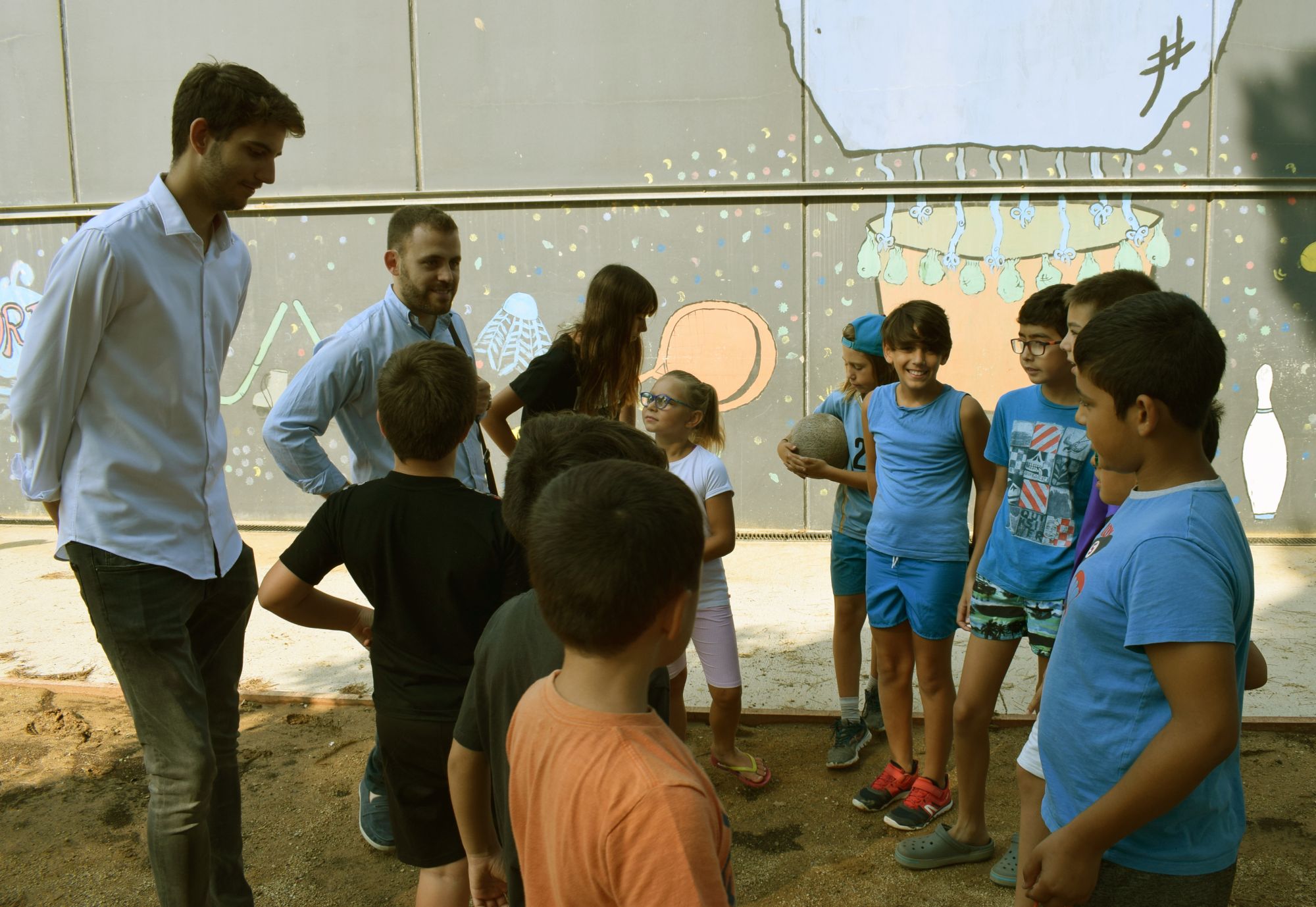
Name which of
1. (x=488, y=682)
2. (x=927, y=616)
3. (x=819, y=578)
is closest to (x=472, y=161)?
(x=819, y=578)

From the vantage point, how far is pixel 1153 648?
156cm

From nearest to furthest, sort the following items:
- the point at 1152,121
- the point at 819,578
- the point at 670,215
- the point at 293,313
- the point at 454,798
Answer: the point at 454,798, the point at 819,578, the point at 1152,121, the point at 670,215, the point at 293,313

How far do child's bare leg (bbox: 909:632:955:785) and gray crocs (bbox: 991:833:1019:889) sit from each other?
38 cm

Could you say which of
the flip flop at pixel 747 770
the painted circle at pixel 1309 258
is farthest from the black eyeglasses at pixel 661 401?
the painted circle at pixel 1309 258

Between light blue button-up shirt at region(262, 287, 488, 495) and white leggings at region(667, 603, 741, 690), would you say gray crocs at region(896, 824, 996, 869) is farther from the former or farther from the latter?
light blue button-up shirt at region(262, 287, 488, 495)

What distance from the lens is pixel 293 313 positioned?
8.22 m

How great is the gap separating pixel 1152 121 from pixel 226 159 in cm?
684

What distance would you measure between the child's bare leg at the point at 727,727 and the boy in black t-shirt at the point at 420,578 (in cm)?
141

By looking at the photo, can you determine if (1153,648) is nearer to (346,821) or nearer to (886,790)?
A: (886,790)

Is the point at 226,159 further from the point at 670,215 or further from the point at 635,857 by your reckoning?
the point at 670,215

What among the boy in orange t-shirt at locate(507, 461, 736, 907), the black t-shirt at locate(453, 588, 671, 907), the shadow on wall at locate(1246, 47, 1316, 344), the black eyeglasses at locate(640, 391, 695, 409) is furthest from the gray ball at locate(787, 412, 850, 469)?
the shadow on wall at locate(1246, 47, 1316, 344)

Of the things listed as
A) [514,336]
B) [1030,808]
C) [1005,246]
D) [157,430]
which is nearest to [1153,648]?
[1030,808]

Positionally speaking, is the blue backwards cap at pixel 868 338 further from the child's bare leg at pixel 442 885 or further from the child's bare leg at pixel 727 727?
the child's bare leg at pixel 442 885

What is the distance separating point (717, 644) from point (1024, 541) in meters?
1.14
